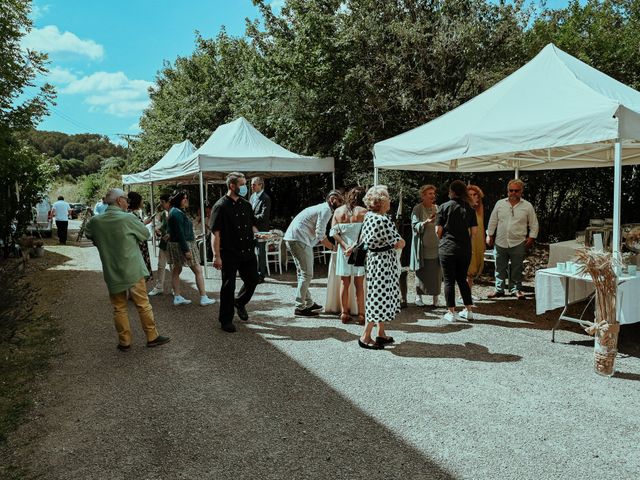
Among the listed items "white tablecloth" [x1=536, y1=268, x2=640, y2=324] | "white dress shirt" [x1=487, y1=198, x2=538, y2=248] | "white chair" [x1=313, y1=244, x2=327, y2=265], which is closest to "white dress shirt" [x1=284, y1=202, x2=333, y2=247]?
"white tablecloth" [x1=536, y1=268, x2=640, y2=324]

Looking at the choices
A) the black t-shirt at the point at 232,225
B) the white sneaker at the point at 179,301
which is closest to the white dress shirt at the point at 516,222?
the black t-shirt at the point at 232,225

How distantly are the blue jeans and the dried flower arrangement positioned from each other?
3.17 meters

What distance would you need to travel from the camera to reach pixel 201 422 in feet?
11.6

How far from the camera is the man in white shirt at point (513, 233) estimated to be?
734 cm

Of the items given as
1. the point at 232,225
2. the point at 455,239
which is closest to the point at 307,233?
the point at 232,225

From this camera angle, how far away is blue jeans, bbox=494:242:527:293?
295 inches

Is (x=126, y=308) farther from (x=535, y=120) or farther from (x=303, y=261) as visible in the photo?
(x=535, y=120)

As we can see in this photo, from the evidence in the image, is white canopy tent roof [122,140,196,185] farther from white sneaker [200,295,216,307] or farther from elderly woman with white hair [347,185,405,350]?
elderly woman with white hair [347,185,405,350]

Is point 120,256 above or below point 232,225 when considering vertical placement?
below

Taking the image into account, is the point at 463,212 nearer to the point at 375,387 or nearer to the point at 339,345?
the point at 339,345

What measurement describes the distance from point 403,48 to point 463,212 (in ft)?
20.2

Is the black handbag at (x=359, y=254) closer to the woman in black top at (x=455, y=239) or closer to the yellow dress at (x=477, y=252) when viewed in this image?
the woman in black top at (x=455, y=239)

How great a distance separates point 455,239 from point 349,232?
1.28 metres

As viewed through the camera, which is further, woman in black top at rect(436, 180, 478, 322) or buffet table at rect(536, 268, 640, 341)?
woman in black top at rect(436, 180, 478, 322)
